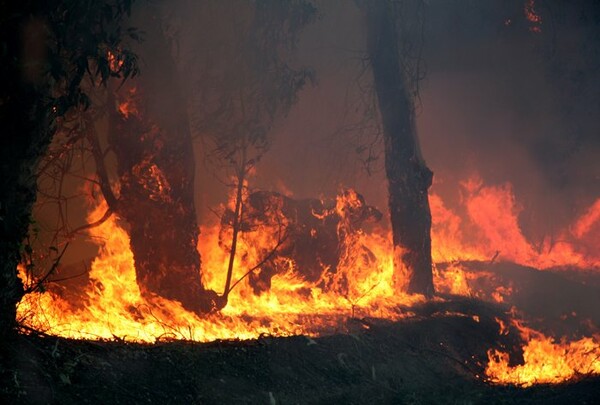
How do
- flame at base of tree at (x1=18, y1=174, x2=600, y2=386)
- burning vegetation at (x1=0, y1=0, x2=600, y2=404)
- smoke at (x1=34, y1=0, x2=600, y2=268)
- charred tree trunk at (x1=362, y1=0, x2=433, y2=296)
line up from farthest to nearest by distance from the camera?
smoke at (x1=34, y1=0, x2=600, y2=268)
charred tree trunk at (x1=362, y1=0, x2=433, y2=296)
flame at base of tree at (x1=18, y1=174, x2=600, y2=386)
burning vegetation at (x1=0, y1=0, x2=600, y2=404)

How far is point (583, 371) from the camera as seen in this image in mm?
11875

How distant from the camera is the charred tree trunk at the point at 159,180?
1069cm

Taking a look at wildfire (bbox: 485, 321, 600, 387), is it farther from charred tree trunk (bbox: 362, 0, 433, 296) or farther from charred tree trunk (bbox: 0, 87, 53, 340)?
charred tree trunk (bbox: 0, 87, 53, 340)

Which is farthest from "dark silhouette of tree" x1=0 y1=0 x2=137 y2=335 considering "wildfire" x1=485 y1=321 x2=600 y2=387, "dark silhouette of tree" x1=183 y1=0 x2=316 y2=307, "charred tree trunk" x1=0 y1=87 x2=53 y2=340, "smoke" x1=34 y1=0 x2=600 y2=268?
"smoke" x1=34 y1=0 x2=600 y2=268

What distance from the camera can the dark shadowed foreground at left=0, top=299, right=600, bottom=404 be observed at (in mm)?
5598

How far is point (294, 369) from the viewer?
26.8 ft

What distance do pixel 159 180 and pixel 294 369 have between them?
4.27 metres

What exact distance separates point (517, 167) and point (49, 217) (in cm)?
1771

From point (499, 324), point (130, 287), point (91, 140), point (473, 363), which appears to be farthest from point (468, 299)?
point (91, 140)

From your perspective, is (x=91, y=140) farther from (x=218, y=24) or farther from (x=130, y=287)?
(x=218, y=24)

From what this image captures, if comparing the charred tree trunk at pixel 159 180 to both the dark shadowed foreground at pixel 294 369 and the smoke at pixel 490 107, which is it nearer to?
the dark shadowed foreground at pixel 294 369

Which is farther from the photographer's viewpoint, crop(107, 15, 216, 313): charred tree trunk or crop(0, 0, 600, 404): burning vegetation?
crop(107, 15, 216, 313): charred tree trunk

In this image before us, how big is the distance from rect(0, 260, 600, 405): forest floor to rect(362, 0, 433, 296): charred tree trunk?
1.57 meters

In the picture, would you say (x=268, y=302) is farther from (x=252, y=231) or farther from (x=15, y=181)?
(x=15, y=181)
